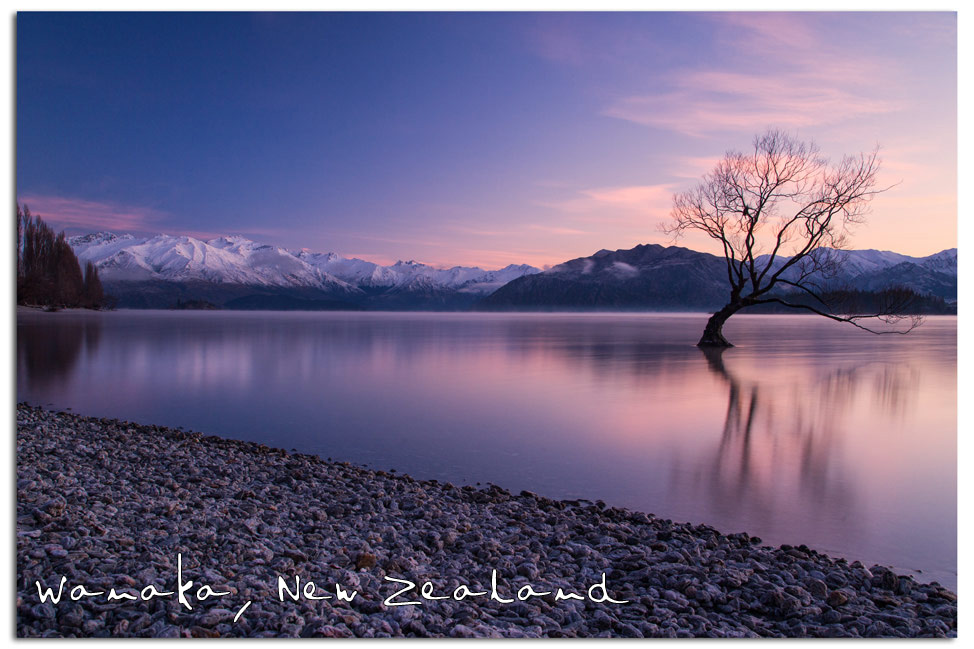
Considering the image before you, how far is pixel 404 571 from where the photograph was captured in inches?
181

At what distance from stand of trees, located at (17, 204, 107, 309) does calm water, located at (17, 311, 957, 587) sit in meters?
3.48

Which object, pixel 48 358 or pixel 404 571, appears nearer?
pixel 404 571

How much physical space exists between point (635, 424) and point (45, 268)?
25880 millimetres

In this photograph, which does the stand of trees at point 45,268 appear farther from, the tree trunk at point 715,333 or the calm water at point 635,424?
the tree trunk at point 715,333

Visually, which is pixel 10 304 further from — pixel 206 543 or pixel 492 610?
pixel 492 610

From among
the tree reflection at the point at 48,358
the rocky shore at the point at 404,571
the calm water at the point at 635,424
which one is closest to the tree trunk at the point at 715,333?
the calm water at the point at 635,424

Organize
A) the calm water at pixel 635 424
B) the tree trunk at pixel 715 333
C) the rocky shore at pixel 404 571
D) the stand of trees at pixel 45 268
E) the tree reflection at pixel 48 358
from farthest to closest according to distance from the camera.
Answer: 1. the tree trunk at pixel 715 333
2. the tree reflection at pixel 48 358
3. the stand of trees at pixel 45 268
4. the calm water at pixel 635 424
5. the rocky shore at pixel 404 571

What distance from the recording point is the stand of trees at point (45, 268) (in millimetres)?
9958

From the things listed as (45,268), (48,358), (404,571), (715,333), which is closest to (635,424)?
(404,571)

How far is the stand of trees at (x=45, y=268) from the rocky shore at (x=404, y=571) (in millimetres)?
3871

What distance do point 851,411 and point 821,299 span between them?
15.0 metres

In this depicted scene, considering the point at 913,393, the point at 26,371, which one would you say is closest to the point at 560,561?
the point at 913,393

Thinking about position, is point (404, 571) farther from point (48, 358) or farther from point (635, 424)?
point (48, 358)

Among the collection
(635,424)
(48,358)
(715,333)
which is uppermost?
(715,333)
